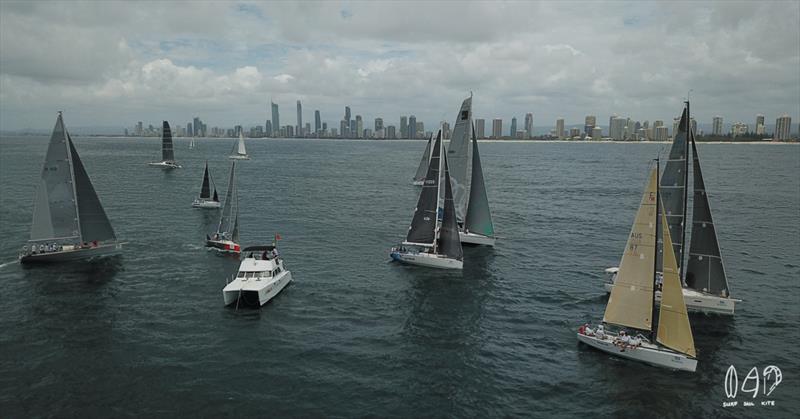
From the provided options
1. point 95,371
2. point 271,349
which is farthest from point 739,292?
point 95,371

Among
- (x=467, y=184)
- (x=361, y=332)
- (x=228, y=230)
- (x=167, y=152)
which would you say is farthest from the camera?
(x=167, y=152)

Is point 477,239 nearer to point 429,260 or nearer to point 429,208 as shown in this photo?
point 429,208

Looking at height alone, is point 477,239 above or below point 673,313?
below

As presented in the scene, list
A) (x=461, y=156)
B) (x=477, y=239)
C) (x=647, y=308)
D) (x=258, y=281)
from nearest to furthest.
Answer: (x=647, y=308) < (x=258, y=281) < (x=477, y=239) < (x=461, y=156)

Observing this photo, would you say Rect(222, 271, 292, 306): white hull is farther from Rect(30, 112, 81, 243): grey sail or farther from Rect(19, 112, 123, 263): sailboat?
Rect(30, 112, 81, 243): grey sail

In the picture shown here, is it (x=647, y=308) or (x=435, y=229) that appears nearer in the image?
(x=647, y=308)

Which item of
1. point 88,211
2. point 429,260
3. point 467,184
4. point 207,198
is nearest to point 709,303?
point 429,260

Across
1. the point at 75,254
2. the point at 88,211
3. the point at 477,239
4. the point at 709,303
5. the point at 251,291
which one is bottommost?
the point at 709,303

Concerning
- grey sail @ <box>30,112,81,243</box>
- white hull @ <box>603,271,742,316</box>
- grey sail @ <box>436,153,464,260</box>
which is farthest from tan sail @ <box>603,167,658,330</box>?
grey sail @ <box>30,112,81,243</box>
